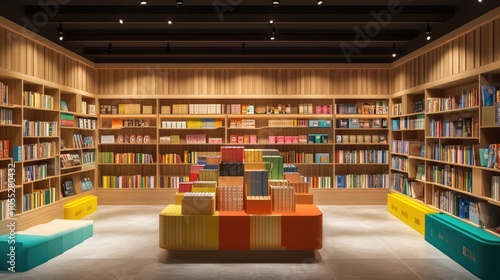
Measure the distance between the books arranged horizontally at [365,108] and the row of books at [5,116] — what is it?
24.5 ft

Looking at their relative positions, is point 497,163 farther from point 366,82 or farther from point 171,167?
point 171,167

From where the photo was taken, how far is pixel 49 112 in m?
8.39

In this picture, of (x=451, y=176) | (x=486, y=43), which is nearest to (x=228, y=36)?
(x=486, y=43)

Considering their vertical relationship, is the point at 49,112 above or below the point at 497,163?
above

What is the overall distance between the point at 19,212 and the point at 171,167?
4448mm

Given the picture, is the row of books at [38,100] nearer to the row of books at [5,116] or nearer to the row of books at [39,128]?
the row of books at [39,128]

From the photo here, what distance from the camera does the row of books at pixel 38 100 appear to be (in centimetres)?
721

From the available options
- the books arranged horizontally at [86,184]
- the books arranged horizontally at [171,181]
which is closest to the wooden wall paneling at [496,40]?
the books arranged horizontally at [171,181]

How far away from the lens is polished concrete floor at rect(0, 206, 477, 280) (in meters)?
5.05

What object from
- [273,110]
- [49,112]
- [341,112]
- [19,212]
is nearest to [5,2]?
[49,112]

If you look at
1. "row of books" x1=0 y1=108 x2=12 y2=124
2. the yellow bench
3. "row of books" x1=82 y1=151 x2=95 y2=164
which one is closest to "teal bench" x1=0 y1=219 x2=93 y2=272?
the yellow bench

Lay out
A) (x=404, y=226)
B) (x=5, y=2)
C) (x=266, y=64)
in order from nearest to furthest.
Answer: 1. (x=5, y=2)
2. (x=404, y=226)
3. (x=266, y=64)

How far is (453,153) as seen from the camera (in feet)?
23.1

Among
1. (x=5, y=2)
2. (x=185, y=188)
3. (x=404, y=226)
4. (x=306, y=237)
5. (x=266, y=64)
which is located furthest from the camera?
(x=266, y=64)
